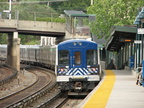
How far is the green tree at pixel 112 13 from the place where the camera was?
4141 cm

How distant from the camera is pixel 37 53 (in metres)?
56.2

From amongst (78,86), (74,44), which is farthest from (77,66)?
(74,44)

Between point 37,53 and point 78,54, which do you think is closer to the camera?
point 78,54

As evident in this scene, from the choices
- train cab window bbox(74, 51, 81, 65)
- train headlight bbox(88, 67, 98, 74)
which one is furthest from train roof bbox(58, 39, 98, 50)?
train headlight bbox(88, 67, 98, 74)

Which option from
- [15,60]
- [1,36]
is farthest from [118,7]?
[1,36]

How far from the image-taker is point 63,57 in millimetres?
24406

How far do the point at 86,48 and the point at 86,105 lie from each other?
33.2 feet

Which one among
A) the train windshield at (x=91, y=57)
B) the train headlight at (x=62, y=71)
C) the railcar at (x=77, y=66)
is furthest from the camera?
the train windshield at (x=91, y=57)

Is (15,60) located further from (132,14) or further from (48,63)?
(132,14)

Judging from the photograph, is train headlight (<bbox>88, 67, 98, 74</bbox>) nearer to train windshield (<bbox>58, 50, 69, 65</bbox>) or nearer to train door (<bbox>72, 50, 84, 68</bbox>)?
train door (<bbox>72, 50, 84, 68</bbox>)

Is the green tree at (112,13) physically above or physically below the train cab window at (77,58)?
above

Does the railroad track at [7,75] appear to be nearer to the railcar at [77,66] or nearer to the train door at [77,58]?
the railcar at [77,66]

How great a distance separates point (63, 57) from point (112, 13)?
18644mm

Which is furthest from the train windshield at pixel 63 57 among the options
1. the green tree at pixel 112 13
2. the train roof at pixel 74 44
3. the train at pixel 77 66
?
the green tree at pixel 112 13
